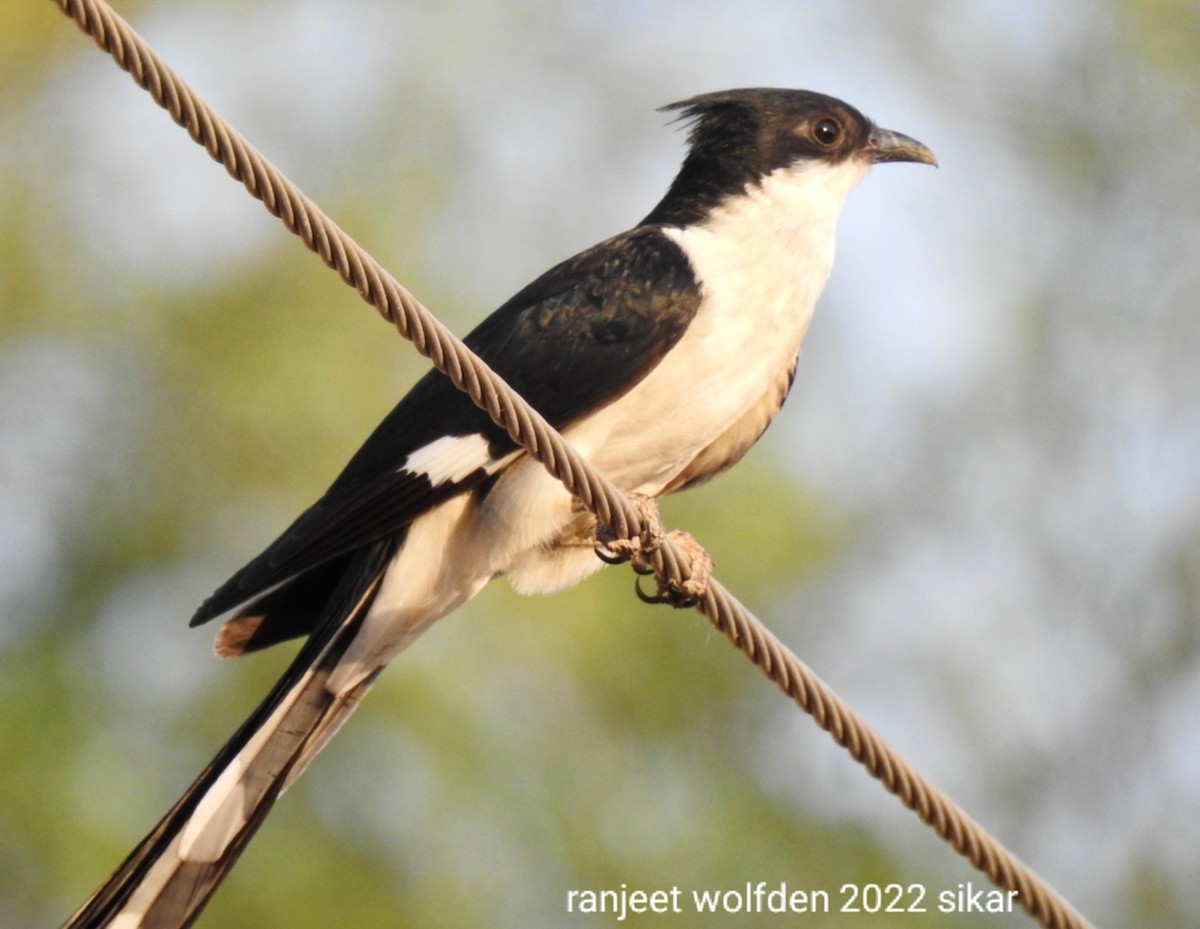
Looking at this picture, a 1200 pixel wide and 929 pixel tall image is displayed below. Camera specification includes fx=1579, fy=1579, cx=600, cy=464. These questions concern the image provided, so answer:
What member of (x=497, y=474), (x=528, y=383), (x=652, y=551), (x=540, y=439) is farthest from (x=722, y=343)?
(x=540, y=439)

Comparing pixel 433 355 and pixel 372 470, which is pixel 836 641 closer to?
pixel 372 470

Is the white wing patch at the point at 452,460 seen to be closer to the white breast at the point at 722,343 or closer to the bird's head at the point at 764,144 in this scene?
the white breast at the point at 722,343

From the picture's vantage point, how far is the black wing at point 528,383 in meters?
3.79

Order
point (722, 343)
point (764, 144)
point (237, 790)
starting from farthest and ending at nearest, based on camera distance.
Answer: point (764, 144) < point (722, 343) < point (237, 790)

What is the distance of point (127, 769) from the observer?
7.99 m

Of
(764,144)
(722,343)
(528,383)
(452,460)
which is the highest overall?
(764,144)

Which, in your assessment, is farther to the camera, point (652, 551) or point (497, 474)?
point (497, 474)

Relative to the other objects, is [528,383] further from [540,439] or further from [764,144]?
[764,144]

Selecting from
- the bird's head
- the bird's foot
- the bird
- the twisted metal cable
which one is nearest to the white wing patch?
the bird

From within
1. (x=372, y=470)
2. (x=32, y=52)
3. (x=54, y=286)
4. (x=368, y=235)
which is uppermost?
(x=32, y=52)

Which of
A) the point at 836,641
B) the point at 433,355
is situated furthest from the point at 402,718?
the point at 433,355

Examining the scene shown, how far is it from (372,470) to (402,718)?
4.11 m

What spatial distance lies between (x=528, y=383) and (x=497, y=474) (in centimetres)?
25

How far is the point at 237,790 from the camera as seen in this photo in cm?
371
